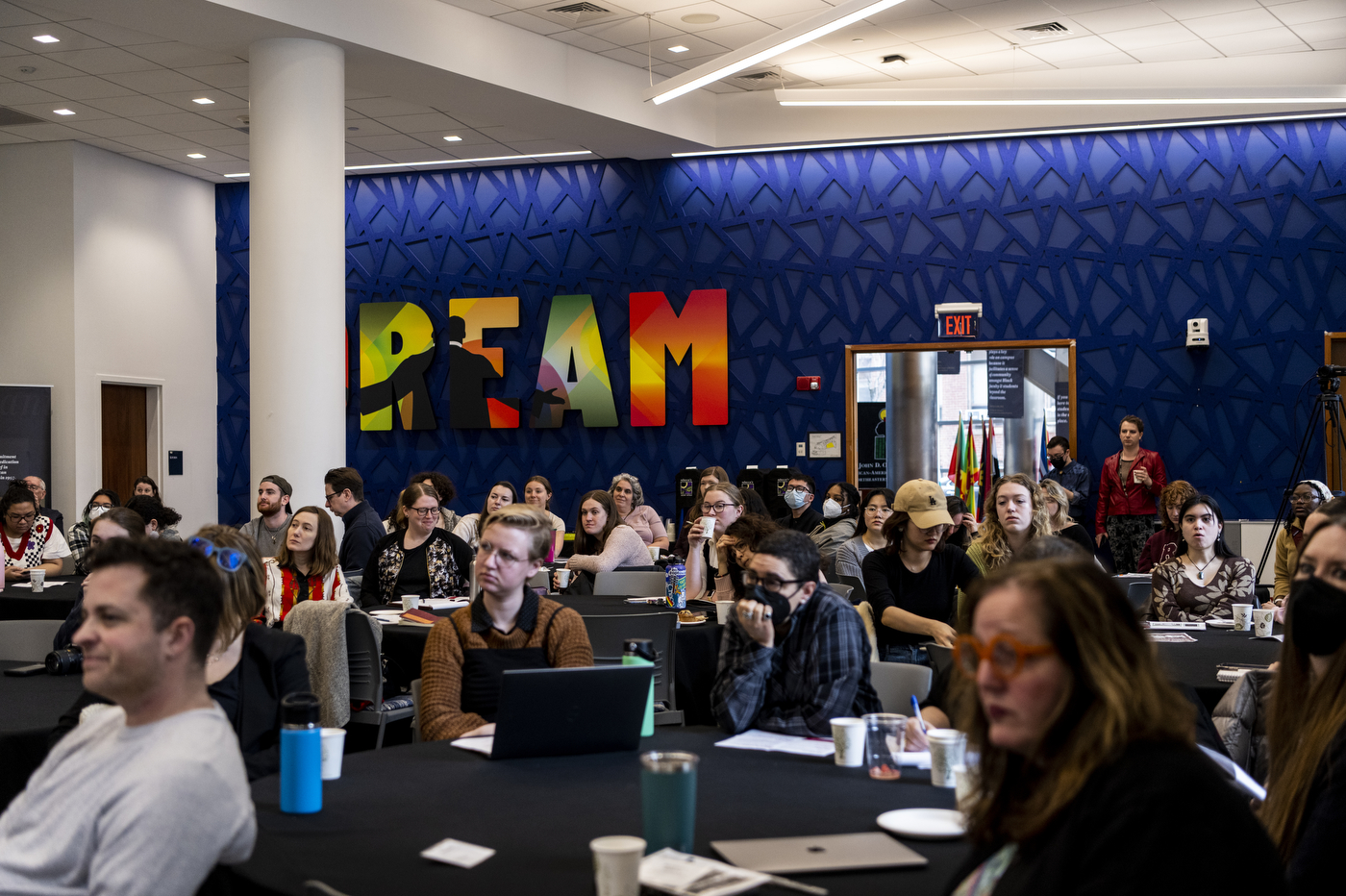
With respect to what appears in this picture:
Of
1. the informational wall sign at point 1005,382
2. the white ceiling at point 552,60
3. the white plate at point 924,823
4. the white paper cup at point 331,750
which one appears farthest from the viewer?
the informational wall sign at point 1005,382

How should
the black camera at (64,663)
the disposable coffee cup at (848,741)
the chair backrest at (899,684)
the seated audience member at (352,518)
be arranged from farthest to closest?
the seated audience member at (352,518) → the black camera at (64,663) → the chair backrest at (899,684) → the disposable coffee cup at (848,741)

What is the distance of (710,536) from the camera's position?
5.96 metres

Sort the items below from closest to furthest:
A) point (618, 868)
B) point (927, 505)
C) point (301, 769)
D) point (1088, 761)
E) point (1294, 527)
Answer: point (1088, 761) → point (618, 868) → point (301, 769) → point (927, 505) → point (1294, 527)

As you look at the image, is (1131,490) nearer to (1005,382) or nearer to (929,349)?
(1005,382)

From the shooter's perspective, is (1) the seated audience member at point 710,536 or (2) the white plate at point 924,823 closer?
(2) the white plate at point 924,823

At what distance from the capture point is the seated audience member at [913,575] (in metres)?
4.69

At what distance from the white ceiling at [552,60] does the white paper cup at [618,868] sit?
7.18 m

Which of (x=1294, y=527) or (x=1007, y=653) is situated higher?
(x=1007, y=653)

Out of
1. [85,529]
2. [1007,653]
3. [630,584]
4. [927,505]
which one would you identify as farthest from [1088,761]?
[85,529]

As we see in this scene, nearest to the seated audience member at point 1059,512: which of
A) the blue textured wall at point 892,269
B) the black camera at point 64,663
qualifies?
the blue textured wall at point 892,269

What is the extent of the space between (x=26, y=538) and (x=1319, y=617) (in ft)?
25.4

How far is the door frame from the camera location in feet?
34.1

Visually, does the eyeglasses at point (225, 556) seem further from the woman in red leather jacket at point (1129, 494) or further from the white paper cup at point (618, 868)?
the woman in red leather jacket at point (1129, 494)

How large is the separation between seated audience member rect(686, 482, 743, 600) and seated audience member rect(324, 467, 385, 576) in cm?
204
